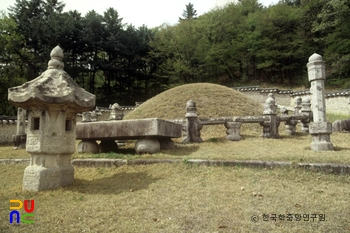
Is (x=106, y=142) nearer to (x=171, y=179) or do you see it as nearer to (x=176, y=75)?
(x=171, y=179)

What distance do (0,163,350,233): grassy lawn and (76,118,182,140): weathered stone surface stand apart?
102cm

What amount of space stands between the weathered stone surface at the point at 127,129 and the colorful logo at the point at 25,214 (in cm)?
284

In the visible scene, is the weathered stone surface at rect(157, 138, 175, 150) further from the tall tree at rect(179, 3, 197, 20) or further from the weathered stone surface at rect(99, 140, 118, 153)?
the tall tree at rect(179, 3, 197, 20)

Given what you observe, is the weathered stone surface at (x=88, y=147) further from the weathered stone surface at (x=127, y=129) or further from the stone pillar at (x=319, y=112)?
the stone pillar at (x=319, y=112)

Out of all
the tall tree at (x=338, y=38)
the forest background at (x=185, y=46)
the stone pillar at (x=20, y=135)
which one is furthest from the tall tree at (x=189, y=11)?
the stone pillar at (x=20, y=135)

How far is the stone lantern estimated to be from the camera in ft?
15.7

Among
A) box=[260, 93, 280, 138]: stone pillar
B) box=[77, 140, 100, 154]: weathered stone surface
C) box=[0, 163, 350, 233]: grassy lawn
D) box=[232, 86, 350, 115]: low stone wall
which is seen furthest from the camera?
box=[232, 86, 350, 115]: low stone wall

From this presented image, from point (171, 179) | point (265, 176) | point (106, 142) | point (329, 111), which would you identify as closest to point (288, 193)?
point (265, 176)

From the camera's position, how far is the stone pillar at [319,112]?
22.8 feet

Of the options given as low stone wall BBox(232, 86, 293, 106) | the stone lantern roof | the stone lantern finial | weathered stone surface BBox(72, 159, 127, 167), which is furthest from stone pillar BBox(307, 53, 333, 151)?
low stone wall BBox(232, 86, 293, 106)

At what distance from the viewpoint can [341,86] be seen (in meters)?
25.4

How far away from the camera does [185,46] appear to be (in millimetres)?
31875

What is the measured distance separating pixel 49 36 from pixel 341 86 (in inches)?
1112

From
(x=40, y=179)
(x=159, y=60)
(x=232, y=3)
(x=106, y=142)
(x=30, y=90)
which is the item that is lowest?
(x=40, y=179)
